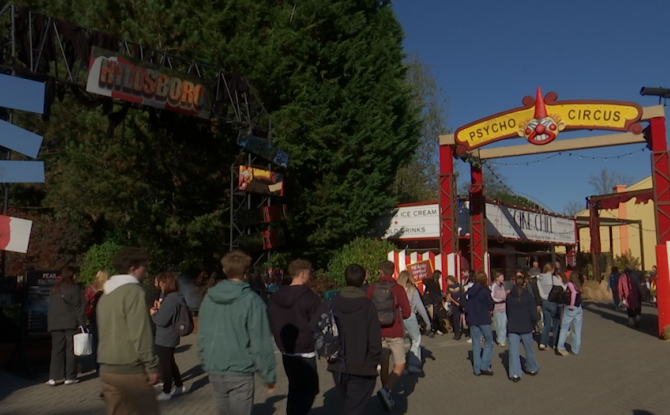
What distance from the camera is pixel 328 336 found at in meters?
6.02

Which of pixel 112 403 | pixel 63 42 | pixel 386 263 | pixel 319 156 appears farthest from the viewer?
pixel 319 156

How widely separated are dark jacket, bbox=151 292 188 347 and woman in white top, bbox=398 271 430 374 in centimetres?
357

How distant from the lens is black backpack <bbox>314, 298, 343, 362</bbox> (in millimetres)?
6000

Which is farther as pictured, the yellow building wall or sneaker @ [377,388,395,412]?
the yellow building wall

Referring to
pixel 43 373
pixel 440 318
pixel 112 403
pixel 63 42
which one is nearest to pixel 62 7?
pixel 63 42

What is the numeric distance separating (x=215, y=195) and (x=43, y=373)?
10.5 metres

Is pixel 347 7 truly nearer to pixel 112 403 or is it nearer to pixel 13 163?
pixel 13 163

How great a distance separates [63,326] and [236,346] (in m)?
6.00

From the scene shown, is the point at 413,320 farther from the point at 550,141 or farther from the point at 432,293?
the point at 550,141

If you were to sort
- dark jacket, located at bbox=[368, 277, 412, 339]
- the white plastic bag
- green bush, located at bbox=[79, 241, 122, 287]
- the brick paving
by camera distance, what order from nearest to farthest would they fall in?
the brick paving, dark jacket, located at bbox=[368, 277, 412, 339], the white plastic bag, green bush, located at bbox=[79, 241, 122, 287]

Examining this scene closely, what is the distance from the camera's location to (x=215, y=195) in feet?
68.7

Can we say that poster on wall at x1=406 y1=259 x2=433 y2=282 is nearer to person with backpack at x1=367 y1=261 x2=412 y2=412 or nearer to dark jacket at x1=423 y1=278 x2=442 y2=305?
dark jacket at x1=423 y1=278 x2=442 y2=305

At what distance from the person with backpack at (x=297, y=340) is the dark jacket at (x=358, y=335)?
14 cm

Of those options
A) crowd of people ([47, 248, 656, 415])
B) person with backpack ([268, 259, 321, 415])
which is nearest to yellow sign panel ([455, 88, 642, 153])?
crowd of people ([47, 248, 656, 415])
